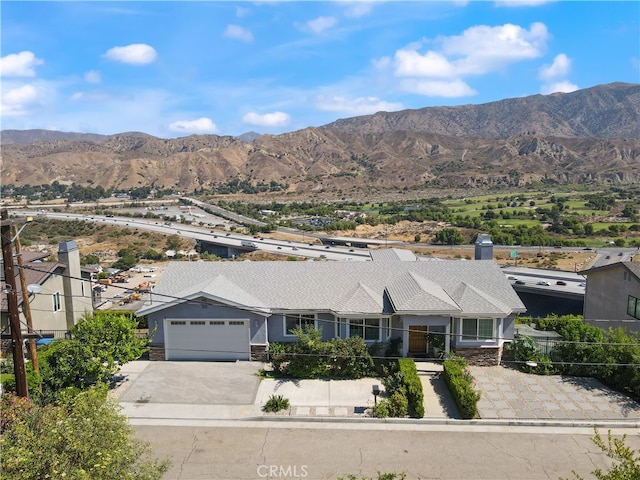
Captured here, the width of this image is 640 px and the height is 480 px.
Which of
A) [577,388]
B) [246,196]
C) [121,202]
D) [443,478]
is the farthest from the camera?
[246,196]

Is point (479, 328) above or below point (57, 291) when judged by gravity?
Result: below

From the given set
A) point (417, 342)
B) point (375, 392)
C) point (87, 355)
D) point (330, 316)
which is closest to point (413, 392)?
point (375, 392)

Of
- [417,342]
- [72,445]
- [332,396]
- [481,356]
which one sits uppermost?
[72,445]

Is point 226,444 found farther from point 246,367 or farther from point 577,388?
point 577,388

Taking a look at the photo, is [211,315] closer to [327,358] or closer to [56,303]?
[327,358]

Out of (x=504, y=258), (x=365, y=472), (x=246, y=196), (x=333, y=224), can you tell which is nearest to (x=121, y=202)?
(x=246, y=196)

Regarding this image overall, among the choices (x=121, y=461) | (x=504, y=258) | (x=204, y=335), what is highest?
(x=121, y=461)

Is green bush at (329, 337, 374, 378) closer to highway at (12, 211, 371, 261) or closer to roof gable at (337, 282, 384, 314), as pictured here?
roof gable at (337, 282, 384, 314)
